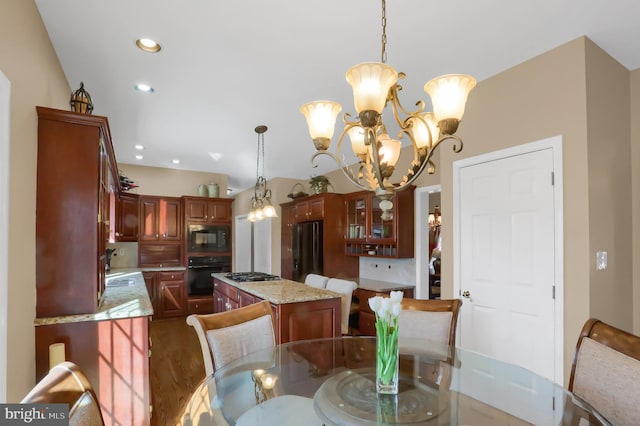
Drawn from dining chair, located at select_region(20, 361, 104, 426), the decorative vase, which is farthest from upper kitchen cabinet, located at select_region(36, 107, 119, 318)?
the decorative vase

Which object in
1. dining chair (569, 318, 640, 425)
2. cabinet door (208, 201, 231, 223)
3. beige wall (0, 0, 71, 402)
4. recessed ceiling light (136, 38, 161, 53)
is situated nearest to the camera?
dining chair (569, 318, 640, 425)

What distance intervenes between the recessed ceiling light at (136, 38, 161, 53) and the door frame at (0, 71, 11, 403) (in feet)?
3.44

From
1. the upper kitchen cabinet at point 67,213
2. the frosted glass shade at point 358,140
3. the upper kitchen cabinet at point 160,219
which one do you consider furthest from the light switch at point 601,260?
the upper kitchen cabinet at point 160,219

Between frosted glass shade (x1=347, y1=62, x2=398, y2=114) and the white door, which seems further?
the white door

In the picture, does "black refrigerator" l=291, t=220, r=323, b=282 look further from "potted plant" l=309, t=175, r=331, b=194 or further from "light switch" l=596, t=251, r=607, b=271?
"light switch" l=596, t=251, r=607, b=271

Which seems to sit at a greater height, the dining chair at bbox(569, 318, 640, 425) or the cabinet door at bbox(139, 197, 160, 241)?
the cabinet door at bbox(139, 197, 160, 241)

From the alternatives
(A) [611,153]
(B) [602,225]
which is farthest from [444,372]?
(A) [611,153]

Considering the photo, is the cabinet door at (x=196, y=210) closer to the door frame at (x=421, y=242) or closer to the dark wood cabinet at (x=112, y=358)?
the door frame at (x=421, y=242)

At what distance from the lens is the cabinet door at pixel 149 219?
5.78m

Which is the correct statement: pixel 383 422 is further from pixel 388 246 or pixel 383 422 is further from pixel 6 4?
pixel 388 246

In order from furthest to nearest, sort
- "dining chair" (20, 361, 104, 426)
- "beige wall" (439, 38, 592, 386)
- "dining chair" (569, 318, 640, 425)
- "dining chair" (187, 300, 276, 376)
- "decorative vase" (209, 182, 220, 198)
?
"decorative vase" (209, 182, 220, 198) → "beige wall" (439, 38, 592, 386) → "dining chair" (187, 300, 276, 376) → "dining chair" (569, 318, 640, 425) → "dining chair" (20, 361, 104, 426)

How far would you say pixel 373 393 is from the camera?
1389 mm

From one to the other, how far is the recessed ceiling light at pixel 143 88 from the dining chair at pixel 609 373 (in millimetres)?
3636

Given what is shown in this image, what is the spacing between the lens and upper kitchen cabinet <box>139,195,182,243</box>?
228 inches
